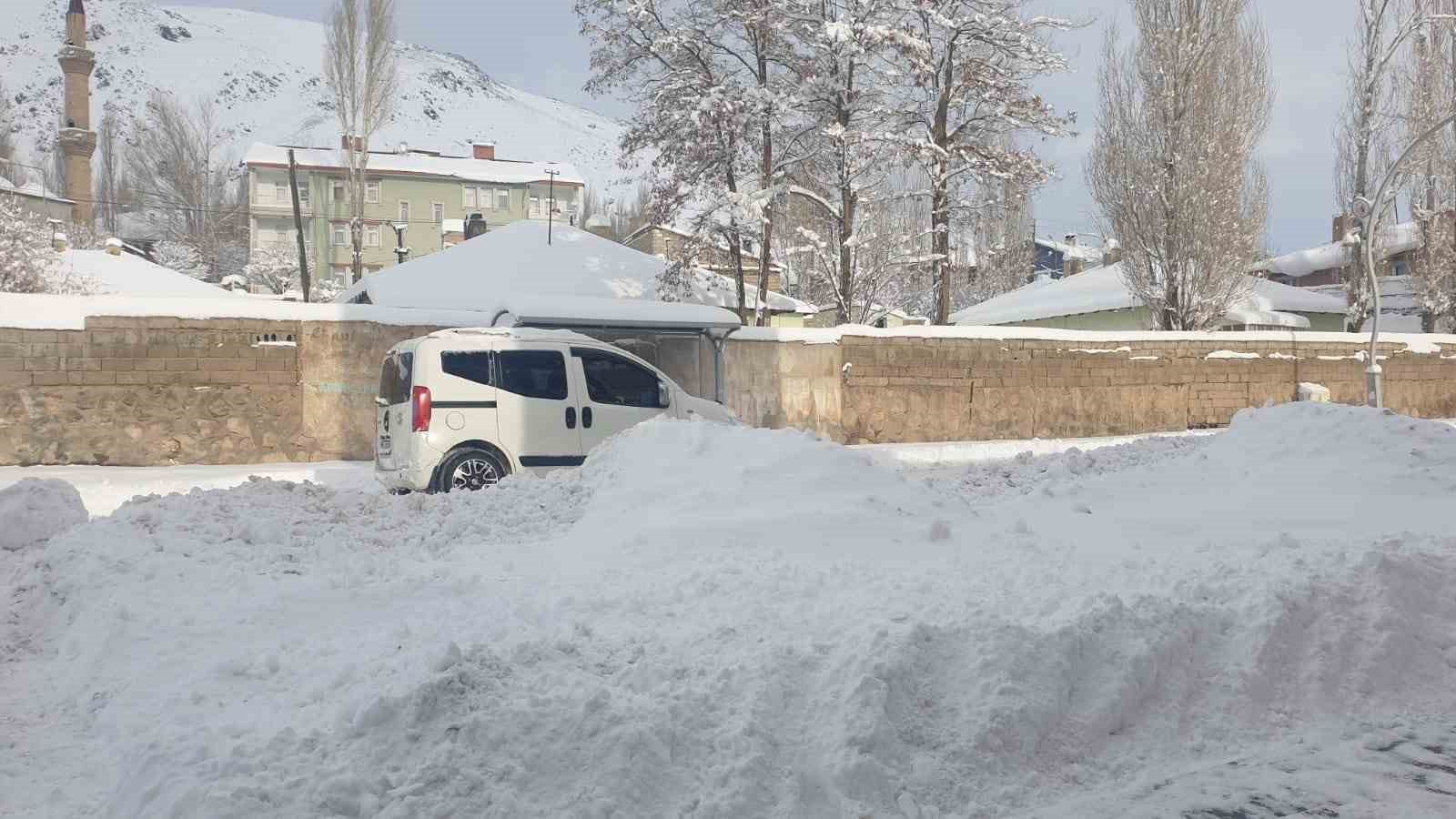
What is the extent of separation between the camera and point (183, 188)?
2623 inches

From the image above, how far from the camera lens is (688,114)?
66.2ft

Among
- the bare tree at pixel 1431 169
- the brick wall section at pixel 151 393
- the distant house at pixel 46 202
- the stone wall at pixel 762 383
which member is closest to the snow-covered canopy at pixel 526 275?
the stone wall at pixel 762 383

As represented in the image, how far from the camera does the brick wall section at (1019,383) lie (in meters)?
17.2

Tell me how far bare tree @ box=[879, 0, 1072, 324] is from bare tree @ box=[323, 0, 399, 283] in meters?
24.4

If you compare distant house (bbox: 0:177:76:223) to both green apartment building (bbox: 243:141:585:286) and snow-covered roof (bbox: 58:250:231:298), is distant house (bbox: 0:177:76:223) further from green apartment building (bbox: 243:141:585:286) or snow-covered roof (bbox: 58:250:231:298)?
snow-covered roof (bbox: 58:250:231:298)

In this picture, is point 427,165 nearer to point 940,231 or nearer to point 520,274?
point 520,274

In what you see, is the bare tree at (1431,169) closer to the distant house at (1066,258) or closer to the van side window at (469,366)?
the distant house at (1066,258)

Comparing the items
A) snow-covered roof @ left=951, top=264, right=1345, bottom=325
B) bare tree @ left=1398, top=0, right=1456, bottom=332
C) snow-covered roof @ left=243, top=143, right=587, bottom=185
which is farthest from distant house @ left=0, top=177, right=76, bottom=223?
bare tree @ left=1398, top=0, right=1456, bottom=332

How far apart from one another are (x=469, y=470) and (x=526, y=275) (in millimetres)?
10886

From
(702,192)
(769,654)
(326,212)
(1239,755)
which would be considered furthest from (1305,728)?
(326,212)

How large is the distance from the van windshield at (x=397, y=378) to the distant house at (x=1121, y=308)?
68.4ft

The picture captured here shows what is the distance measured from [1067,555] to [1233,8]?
2380cm

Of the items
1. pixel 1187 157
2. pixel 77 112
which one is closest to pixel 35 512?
pixel 1187 157

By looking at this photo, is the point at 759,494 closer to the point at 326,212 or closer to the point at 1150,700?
the point at 1150,700
